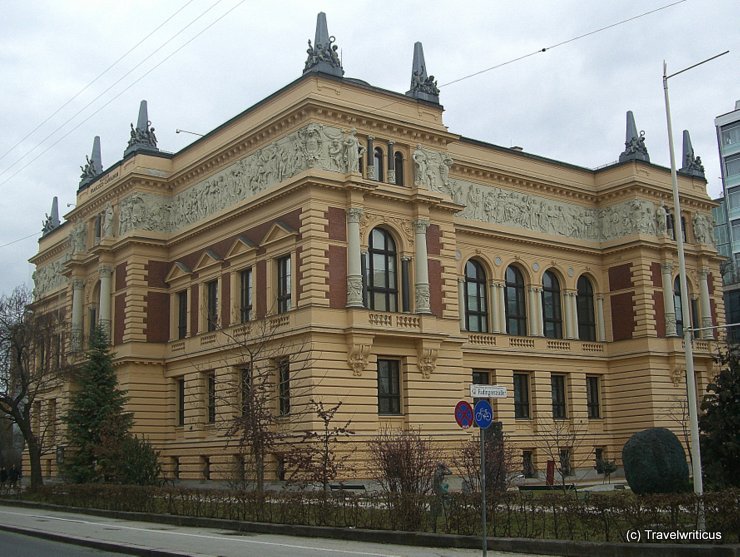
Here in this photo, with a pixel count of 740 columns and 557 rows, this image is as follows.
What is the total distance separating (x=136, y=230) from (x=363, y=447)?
2215 cm

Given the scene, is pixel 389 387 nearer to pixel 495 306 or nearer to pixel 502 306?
pixel 495 306

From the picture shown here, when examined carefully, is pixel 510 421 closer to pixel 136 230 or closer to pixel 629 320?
pixel 629 320

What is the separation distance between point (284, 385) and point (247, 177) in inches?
467

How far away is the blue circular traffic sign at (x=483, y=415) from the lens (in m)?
18.8

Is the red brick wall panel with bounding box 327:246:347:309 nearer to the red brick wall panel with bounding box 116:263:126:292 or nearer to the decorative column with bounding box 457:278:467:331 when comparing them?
the decorative column with bounding box 457:278:467:331

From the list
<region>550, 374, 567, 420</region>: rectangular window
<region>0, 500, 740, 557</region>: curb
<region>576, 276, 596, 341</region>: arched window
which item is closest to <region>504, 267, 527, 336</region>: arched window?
<region>550, 374, 567, 420</region>: rectangular window

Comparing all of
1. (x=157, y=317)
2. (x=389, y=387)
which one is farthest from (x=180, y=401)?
(x=389, y=387)

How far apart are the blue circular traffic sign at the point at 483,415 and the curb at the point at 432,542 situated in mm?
3228

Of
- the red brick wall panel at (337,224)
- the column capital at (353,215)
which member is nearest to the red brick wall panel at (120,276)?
the red brick wall panel at (337,224)

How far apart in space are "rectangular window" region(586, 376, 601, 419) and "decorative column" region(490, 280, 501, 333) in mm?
8680

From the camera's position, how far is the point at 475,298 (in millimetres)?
55594

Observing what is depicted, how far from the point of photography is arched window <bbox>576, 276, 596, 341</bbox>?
60562mm

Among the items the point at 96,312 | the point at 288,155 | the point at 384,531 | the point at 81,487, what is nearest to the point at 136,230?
the point at 96,312

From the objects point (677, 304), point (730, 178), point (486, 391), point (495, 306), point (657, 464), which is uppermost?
point (730, 178)
